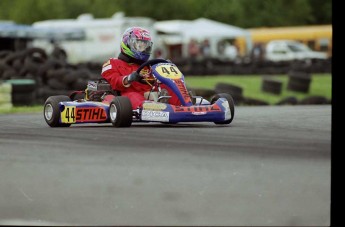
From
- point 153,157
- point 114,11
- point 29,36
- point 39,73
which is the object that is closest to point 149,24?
point 29,36

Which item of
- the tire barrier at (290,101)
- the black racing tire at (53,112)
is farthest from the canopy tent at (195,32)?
the black racing tire at (53,112)

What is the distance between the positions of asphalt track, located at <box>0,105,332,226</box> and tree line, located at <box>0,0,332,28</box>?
46.8 meters

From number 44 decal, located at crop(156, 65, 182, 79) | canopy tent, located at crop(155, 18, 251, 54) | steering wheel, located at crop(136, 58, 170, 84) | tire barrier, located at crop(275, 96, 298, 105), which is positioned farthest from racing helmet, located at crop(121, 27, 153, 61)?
canopy tent, located at crop(155, 18, 251, 54)

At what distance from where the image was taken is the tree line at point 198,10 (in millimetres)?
54719

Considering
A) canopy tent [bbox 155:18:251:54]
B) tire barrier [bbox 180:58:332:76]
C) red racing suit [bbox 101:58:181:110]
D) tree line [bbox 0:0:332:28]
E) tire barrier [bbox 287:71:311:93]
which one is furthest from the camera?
tree line [bbox 0:0:332:28]

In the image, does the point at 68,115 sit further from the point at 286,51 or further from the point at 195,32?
the point at 195,32

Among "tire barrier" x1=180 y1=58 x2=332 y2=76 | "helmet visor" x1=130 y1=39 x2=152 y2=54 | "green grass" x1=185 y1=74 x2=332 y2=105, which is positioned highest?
"helmet visor" x1=130 y1=39 x2=152 y2=54

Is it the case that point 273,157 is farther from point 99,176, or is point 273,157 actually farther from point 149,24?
point 149,24

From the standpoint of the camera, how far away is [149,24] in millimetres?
35062

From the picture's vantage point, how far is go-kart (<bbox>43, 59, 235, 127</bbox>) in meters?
8.79

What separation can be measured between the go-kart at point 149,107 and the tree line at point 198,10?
44507 mm

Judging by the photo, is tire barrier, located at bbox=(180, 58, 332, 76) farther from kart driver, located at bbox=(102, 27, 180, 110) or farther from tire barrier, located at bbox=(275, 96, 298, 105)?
kart driver, located at bbox=(102, 27, 180, 110)

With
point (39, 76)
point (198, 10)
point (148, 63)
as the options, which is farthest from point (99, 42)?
point (198, 10)

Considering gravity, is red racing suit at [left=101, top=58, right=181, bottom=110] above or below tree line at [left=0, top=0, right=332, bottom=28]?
below
